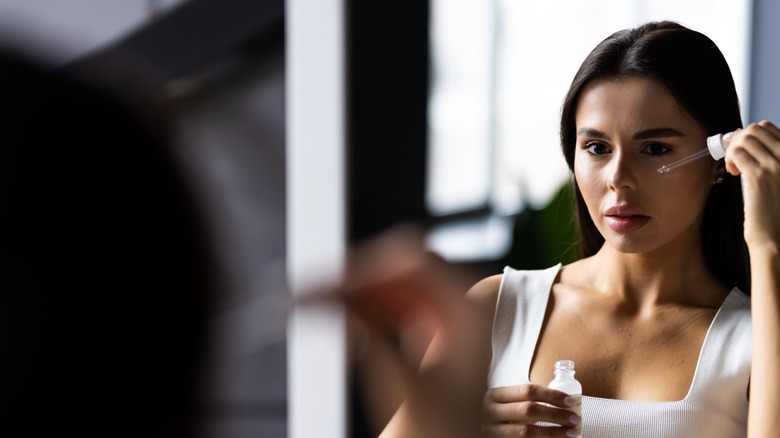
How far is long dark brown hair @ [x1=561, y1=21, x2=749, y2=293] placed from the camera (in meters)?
1.51

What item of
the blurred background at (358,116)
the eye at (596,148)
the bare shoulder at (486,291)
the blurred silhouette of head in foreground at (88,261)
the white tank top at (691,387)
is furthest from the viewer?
the blurred background at (358,116)

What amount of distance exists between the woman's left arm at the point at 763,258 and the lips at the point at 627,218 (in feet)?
0.52

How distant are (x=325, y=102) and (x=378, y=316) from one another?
2.23 metres

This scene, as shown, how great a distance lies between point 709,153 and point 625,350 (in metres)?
0.34

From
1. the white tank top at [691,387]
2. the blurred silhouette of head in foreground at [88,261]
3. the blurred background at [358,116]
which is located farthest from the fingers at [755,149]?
the blurred silhouette of head in foreground at [88,261]

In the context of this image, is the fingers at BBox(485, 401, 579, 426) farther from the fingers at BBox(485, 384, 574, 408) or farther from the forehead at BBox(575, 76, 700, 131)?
the forehead at BBox(575, 76, 700, 131)

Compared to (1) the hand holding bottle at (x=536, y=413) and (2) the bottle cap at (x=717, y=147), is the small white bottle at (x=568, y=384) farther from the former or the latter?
(2) the bottle cap at (x=717, y=147)

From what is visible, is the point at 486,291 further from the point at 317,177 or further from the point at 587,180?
the point at 317,177

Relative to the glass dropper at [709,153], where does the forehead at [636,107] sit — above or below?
above

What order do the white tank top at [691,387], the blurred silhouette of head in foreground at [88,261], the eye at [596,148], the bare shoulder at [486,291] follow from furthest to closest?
the bare shoulder at [486,291], the eye at [596,148], the white tank top at [691,387], the blurred silhouette of head in foreground at [88,261]

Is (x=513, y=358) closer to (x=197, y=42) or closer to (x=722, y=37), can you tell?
(x=722, y=37)

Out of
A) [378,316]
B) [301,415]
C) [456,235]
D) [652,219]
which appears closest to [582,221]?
[652,219]

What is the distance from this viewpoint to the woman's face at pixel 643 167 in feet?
4.94

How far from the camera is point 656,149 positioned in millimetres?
1519
